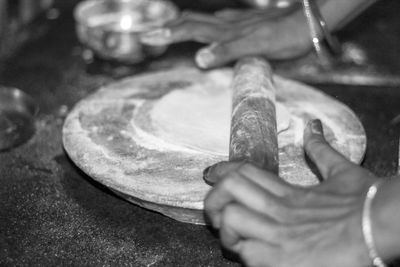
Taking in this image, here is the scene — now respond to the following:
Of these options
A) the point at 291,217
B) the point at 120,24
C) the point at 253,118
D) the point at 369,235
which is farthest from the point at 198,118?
the point at 120,24

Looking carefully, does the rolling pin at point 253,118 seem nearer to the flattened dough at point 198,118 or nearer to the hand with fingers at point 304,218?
the flattened dough at point 198,118

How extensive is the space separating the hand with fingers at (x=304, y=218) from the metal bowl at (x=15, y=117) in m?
1.06

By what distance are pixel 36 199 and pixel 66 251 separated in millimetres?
288

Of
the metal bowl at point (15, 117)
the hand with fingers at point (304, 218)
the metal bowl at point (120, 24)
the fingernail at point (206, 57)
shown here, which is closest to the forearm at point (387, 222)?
the hand with fingers at point (304, 218)

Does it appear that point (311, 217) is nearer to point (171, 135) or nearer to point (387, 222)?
point (387, 222)

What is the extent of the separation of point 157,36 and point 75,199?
954 mm

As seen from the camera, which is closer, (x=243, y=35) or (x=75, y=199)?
(x=75, y=199)

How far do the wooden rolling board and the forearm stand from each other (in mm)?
499

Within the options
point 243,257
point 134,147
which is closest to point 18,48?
point 134,147

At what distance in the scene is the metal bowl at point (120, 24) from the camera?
98.0 inches

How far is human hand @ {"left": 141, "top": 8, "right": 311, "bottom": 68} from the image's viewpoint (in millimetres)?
2264

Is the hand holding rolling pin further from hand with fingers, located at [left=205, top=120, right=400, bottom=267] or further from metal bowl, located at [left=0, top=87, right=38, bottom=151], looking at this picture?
metal bowl, located at [left=0, top=87, right=38, bottom=151]

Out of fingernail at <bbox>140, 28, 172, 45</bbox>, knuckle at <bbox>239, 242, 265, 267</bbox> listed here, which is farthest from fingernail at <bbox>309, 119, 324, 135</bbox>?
fingernail at <bbox>140, 28, 172, 45</bbox>

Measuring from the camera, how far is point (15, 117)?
2.20 meters
